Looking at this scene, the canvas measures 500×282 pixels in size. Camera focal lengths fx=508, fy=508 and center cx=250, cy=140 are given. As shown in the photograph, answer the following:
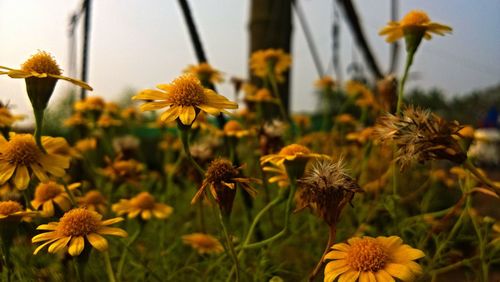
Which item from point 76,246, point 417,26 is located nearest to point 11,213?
point 76,246

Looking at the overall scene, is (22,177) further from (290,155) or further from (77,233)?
(290,155)

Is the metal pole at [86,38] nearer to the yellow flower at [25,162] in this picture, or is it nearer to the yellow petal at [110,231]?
the yellow flower at [25,162]

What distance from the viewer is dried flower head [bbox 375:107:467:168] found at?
1.80 feet

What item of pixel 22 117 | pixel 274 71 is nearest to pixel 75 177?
pixel 22 117

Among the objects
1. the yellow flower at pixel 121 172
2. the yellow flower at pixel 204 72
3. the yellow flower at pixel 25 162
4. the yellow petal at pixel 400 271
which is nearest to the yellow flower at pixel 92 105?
the yellow flower at pixel 121 172

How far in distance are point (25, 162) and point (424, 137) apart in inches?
20.6

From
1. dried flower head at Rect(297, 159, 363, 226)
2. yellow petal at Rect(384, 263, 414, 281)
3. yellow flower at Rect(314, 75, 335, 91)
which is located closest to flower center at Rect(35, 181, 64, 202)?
dried flower head at Rect(297, 159, 363, 226)

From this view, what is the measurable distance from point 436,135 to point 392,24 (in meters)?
0.47

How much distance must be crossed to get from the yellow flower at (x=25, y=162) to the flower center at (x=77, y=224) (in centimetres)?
7

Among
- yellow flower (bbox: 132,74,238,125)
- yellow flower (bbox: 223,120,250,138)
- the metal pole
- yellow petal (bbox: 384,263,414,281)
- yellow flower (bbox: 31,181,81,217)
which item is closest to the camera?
yellow petal (bbox: 384,263,414,281)

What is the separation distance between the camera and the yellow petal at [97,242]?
619 mm

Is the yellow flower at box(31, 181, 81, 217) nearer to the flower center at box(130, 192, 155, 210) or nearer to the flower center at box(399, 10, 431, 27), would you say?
the flower center at box(130, 192, 155, 210)

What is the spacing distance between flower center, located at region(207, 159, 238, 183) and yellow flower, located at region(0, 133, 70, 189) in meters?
0.21

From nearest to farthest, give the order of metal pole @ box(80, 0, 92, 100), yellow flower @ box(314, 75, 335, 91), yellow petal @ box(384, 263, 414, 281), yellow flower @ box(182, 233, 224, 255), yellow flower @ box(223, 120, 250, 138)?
1. yellow petal @ box(384, 263, 414, 281)
2. yellow flower @ box(182, 233, 224, 255)
3. yellow flower @ box(223, 120, 250, 138)
4. metal pole @ box(80, 0, 92, 100)
5. yellow flower @ box(314, 75, 335, 91)
